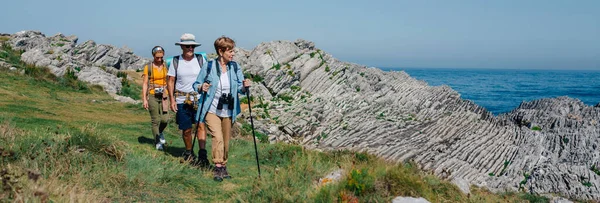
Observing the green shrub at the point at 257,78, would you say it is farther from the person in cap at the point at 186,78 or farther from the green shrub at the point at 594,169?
the person in cap at the point at 186,78

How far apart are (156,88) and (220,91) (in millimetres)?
2281

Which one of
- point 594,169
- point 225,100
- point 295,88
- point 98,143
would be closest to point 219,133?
point 225,100

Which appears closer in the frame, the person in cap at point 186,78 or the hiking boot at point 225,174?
the hiking boot at point 225,174

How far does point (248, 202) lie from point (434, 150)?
45.8 feet

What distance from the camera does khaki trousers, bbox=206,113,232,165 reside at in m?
7.34

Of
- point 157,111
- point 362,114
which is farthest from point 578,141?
point 157,111

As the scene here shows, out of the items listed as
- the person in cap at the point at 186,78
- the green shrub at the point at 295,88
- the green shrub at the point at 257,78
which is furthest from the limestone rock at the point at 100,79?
the person in cap at the point at 186,78

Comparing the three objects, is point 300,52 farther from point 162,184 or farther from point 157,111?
point 162,184

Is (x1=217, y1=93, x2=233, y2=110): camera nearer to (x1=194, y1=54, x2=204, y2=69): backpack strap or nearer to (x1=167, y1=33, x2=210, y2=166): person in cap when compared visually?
(x1=167, y1=33, x2=210, y2=166): person in cap

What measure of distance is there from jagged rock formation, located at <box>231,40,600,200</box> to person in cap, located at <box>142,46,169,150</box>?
917 cm

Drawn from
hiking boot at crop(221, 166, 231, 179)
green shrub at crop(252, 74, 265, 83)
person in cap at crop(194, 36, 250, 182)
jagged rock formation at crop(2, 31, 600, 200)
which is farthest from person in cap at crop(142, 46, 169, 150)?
green shrub at crop(252, 74, 265, 83)

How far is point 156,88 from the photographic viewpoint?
909 cm

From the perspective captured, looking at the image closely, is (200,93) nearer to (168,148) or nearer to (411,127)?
(168,148)

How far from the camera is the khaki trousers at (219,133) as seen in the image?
7344 mm
